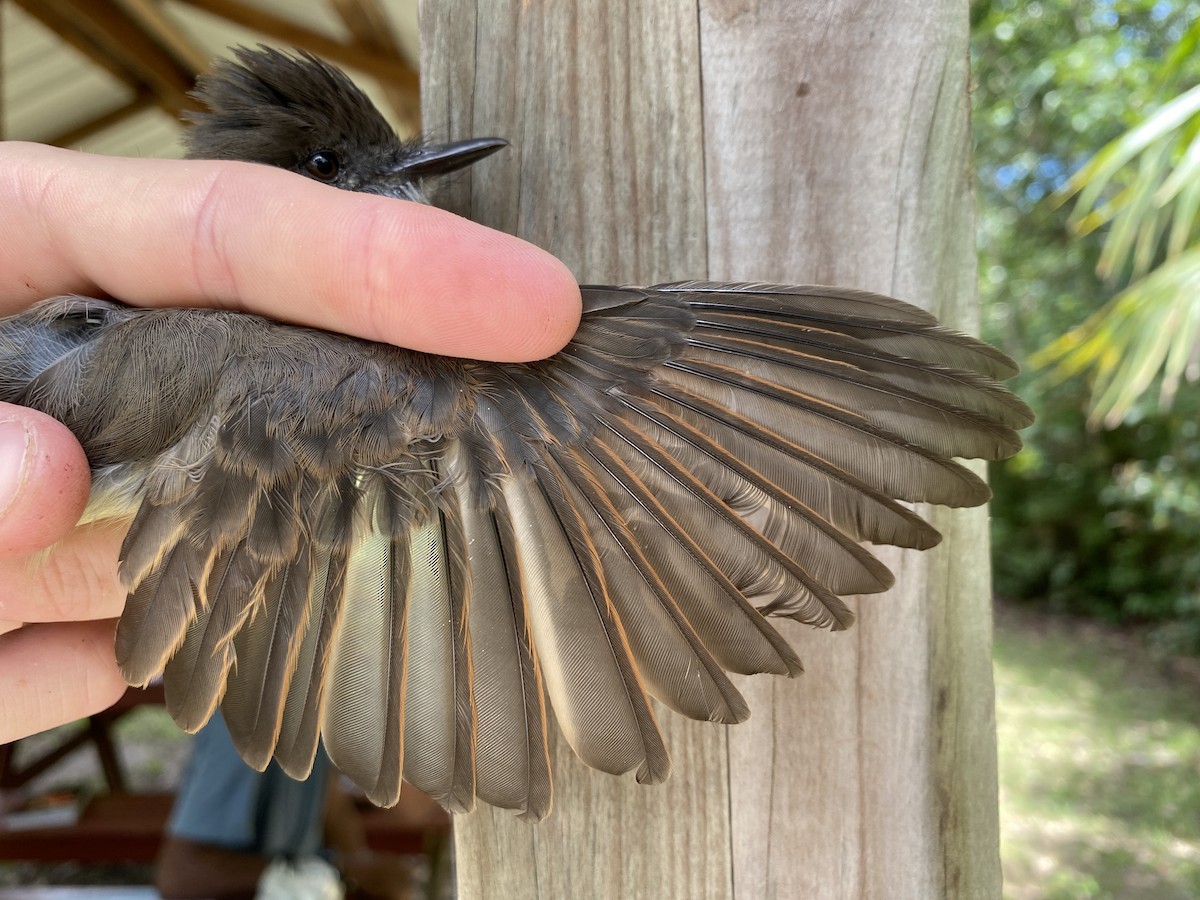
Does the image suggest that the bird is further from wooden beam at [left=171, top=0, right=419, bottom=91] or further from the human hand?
wooden beam at [left=171, top=0, right=419, bottom=91]

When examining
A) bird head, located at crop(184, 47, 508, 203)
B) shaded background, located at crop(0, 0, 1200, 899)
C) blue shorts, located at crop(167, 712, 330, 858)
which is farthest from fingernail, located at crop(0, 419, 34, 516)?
shaded background, located at crop(0, 0, 1200, 899)

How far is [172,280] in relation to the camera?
4.19 ft

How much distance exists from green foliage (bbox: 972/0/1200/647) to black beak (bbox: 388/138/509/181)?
10.6m

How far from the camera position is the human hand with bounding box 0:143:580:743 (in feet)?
3.61

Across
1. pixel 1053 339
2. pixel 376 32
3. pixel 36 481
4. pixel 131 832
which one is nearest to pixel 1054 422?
pixel 1053 339

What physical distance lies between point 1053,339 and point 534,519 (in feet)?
44.2

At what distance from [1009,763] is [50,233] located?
9.44 meters

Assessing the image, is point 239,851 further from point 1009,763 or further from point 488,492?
point 1009,763

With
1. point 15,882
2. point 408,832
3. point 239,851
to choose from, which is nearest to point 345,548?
point 239,851

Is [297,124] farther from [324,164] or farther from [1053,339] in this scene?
[1053,339]

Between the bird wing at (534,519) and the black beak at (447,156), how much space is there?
0.96ft

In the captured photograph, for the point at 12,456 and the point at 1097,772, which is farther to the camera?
the point at 1097,772

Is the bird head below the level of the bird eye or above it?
above

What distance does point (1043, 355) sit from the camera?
191 inches
